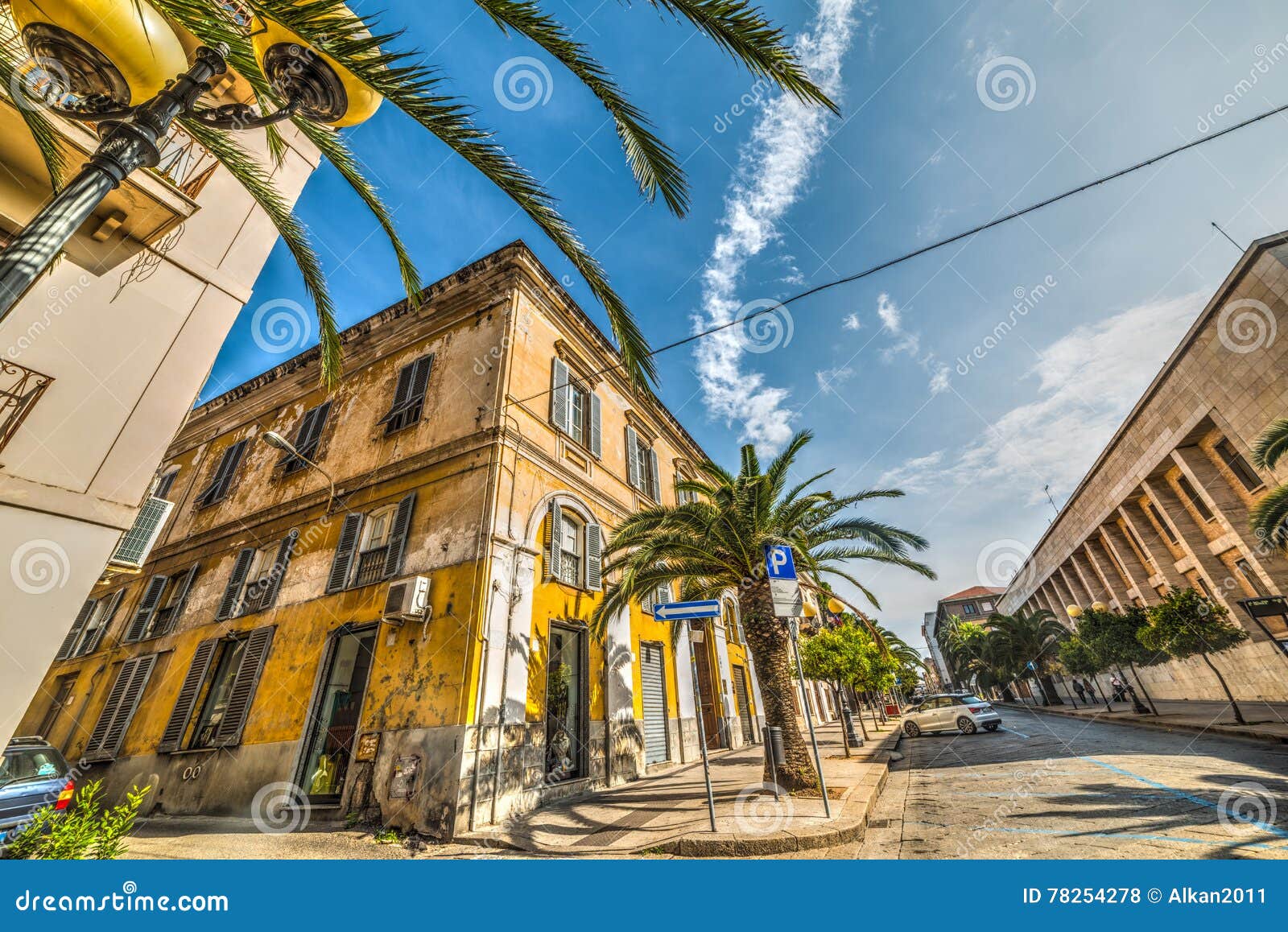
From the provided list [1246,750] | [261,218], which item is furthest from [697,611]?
[1246,750]

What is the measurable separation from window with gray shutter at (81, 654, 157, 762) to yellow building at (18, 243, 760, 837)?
0.06 meters

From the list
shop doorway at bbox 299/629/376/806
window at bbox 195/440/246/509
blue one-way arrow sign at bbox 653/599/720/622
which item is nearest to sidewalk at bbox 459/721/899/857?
blue one-way arrow sign at bbox 653/599/720/622

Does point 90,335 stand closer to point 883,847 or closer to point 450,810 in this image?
point 450,810

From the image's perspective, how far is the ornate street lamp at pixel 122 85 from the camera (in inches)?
95.7

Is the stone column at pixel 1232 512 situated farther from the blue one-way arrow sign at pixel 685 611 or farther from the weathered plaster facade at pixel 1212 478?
the blue one-way arrow sign at pixel 685 611

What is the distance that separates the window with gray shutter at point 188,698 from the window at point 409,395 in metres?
6.21

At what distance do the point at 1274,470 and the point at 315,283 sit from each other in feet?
100

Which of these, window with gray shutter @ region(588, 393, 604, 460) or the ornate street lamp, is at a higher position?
window with gray shutter @ region(588, 393, 604, 460)

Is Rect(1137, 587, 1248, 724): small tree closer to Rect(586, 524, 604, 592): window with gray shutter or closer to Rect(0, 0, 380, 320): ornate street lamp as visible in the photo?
Rect(586, 524, 604, 592): window with gray shutter

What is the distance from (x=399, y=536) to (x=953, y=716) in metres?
21.5

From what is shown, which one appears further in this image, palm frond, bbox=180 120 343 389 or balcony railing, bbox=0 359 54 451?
balcony railing, bbox=0 359 54 451

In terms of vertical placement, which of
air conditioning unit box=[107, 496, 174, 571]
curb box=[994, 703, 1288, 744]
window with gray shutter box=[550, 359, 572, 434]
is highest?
window with gray shutter box=[550, 359, 572, 434]

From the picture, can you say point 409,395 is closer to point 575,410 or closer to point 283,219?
point 575,410

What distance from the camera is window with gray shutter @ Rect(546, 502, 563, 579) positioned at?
32.9 ft
